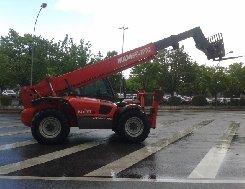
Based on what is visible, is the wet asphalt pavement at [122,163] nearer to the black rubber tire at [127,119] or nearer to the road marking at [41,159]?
the road marking at [41,159]

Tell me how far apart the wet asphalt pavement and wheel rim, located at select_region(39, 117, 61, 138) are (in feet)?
1.45

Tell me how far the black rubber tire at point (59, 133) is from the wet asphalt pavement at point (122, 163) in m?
0.25

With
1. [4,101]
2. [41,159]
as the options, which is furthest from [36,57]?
[41,159]

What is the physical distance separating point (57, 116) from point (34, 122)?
671 mm

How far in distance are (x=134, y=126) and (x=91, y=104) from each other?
4.63ft

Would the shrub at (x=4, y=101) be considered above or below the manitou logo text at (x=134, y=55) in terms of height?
below

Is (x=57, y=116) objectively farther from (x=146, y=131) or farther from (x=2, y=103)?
(x=2, y=103)

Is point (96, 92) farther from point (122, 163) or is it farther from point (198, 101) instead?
point (198, 101)

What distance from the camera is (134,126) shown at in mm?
13414

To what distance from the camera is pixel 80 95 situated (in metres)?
14.1

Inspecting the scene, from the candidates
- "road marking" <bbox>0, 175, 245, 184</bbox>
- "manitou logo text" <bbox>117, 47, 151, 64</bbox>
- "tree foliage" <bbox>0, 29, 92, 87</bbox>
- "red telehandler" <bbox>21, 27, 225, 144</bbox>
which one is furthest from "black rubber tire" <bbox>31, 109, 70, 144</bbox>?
"tree foliage" <bbox>0, 29, 92, 87</bbox>

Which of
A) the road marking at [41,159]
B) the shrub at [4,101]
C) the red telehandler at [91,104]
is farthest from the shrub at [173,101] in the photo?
the road marking at [41,159]

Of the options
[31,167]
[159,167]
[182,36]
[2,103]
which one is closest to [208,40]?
[182,36]

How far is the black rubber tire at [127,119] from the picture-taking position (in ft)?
43.6
